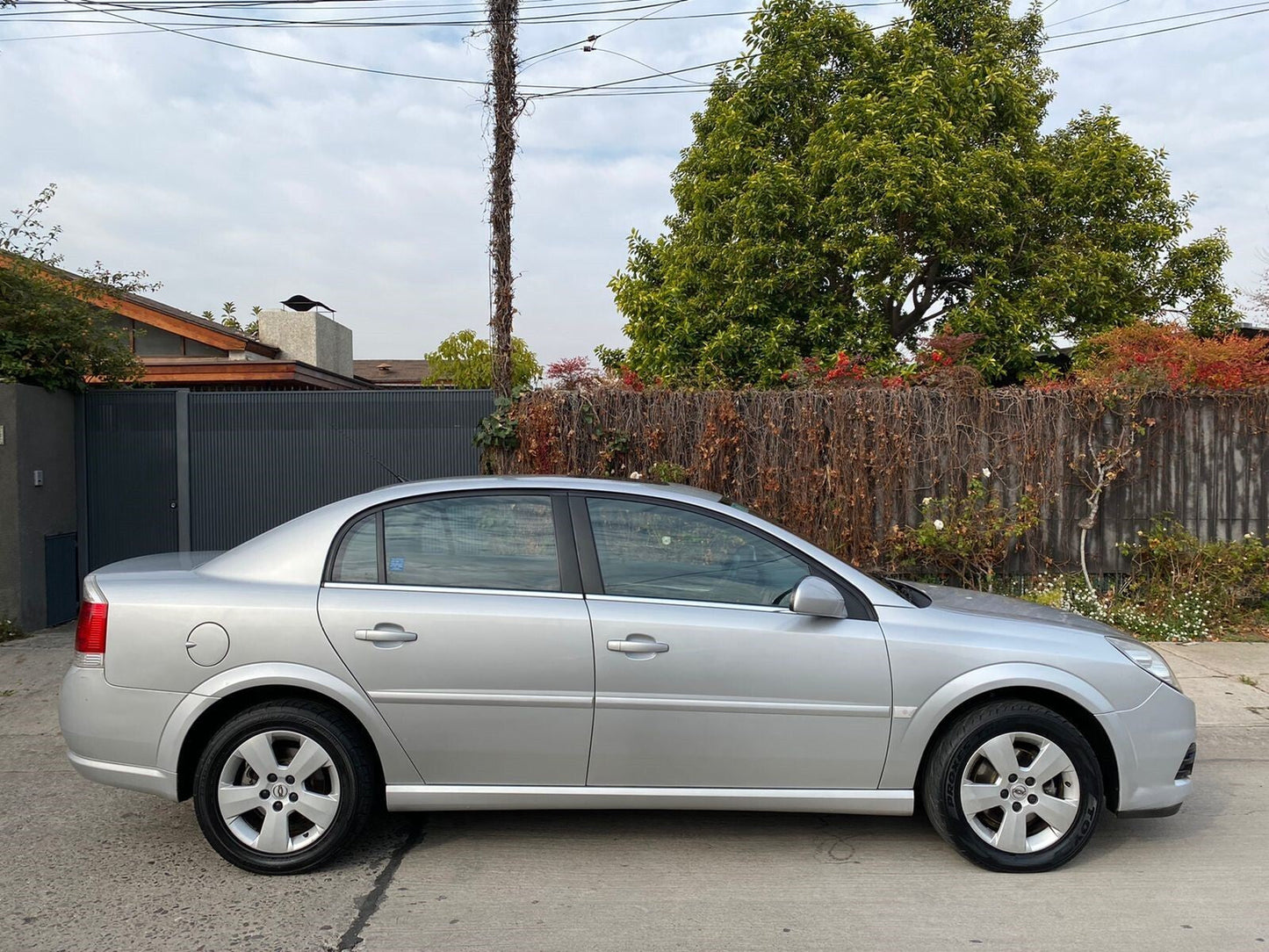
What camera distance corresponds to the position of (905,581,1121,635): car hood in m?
4.20

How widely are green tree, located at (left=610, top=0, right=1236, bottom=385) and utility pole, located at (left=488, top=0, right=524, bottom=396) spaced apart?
5.07 metres

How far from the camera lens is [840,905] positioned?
368cm

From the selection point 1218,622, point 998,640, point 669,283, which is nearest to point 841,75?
point 669,283

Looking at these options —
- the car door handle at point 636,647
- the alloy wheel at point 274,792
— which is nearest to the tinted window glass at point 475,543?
the car door handle at point 636,647

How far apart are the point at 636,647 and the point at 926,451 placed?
18.8 ft

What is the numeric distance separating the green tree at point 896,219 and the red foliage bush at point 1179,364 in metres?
4.80

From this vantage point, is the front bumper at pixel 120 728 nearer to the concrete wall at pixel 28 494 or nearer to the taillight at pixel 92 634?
the taillight at pixel 92 634

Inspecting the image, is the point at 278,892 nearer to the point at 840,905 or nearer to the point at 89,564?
the point at 840,905

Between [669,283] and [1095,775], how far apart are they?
1339 cm

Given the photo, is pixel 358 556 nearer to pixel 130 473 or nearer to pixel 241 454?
pixel 241 454

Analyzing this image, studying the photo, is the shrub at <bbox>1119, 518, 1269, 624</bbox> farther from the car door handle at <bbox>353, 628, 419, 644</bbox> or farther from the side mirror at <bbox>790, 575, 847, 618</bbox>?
the car door handle at <bbox>353, 628, 419, 644</bbox>

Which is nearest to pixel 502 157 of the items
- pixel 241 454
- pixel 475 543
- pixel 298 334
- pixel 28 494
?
pixel 241 454

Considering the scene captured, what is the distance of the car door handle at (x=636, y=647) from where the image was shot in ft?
12.8

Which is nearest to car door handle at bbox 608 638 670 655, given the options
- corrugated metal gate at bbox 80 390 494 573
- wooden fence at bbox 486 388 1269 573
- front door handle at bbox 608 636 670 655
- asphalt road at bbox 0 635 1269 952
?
front door handle at bbox 608 636 670 655
